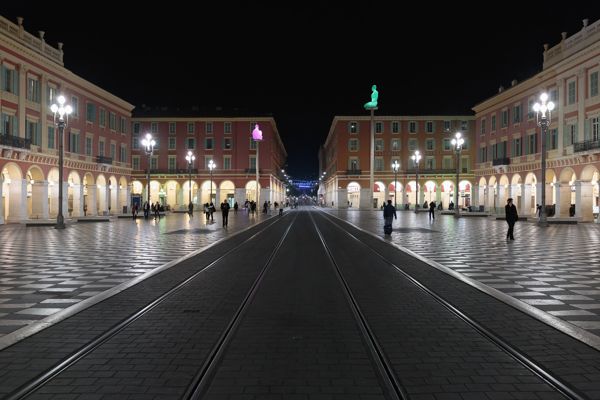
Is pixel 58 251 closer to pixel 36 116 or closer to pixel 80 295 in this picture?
pixel 80 295

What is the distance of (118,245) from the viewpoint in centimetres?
1648

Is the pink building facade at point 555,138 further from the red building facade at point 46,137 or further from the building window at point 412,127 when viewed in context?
the red building facade at point 46,137

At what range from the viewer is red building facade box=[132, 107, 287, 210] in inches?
2758

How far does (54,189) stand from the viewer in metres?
37.7

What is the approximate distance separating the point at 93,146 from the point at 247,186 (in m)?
28.4

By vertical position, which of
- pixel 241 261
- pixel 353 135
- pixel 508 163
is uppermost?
pixel 353 135

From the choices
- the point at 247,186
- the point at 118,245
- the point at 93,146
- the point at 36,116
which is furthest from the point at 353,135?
the point at 118,245

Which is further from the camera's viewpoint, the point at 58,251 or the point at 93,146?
the point at 93,146

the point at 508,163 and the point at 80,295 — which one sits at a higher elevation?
the point at 508,163

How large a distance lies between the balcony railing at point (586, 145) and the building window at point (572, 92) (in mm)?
4099

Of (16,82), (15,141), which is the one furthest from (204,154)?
(15,141)

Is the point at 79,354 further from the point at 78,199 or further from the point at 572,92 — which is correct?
the point at 78,199

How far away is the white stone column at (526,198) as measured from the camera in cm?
4398

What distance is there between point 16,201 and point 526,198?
1736 inches
